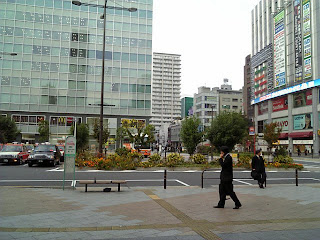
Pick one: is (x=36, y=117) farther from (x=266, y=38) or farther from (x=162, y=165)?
(x=266, y=38)

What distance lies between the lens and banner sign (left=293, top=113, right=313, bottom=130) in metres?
52.8

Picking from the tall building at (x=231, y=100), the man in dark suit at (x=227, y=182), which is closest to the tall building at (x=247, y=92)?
the tall building at (x=231, y=100)

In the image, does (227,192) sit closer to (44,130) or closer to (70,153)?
(70,153)

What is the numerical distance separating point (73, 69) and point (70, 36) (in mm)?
6415

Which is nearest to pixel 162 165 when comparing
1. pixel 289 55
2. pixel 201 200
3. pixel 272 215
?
pixel 201 200

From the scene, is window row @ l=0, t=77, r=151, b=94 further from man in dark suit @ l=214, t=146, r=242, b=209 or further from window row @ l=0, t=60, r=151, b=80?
man in dark suit @ l=214, t=146, r=242, b=209

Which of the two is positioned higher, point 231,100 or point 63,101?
point 231,100

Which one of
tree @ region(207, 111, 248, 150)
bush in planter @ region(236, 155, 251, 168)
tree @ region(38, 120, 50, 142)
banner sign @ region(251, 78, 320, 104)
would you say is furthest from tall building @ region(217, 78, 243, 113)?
bush in planter @ region(236, 155, 251, 168)

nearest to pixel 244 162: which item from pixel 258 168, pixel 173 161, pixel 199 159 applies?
pixel 199 159

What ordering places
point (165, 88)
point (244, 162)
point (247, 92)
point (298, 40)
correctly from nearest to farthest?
point (244, 162) < point (298, 40) < point (247, 92) < point (165, 88)

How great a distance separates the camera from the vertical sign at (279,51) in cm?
5906

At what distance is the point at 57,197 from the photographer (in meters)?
9.49

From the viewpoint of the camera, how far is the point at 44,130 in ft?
160

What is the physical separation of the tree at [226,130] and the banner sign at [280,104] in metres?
36.1
